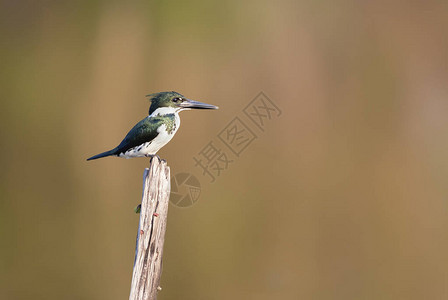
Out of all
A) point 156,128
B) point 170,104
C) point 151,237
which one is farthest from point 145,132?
point 151,237

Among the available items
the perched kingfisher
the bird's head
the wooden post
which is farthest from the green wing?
the wooden post

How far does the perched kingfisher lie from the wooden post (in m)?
0.34

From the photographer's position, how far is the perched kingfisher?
10.8 feet

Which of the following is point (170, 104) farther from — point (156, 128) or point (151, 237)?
point (151, 237)

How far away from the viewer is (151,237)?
2938mm

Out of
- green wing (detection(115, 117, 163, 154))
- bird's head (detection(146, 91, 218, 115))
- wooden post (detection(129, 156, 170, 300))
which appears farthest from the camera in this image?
bird's head (detection(146, 91, 218, 115))

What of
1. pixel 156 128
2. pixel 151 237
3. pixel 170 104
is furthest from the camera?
pixel 170 104

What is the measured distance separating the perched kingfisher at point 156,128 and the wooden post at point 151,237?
0.34 metres

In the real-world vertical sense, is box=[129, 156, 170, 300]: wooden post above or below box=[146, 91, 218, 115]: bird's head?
below

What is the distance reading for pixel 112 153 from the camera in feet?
11.5

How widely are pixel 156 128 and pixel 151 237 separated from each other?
0.85 m

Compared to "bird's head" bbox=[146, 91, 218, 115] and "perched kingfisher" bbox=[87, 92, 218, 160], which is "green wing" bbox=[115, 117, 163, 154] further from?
"bird's head" bbox=[146, 91, 218, 115]

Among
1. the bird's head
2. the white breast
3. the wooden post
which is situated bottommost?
the wooden post

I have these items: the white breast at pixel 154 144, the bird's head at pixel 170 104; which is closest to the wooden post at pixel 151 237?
the white breast at pixel 154 144
